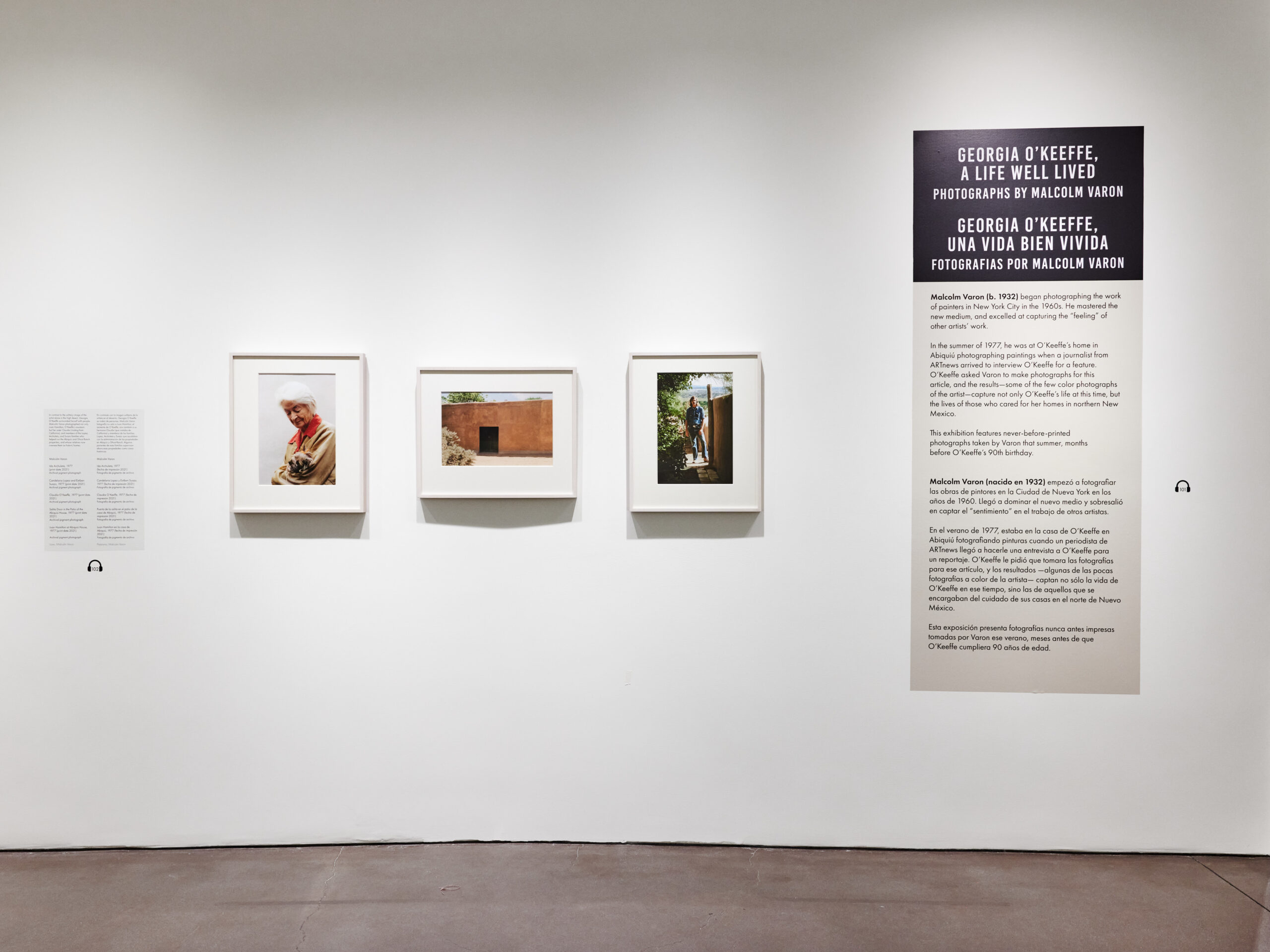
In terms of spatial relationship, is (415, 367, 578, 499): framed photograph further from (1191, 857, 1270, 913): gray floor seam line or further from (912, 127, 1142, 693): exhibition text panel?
(1191, 857, 1270, 913): gray floor seam line

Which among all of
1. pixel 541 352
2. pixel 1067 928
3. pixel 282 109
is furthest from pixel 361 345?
pixel 1067 928

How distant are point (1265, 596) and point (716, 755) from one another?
7.57 feet

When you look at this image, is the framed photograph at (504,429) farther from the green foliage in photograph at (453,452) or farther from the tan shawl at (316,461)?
the tan shawl at (316,461)

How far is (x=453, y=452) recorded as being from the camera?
3.25 m

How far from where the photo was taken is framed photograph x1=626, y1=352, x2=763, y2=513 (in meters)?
3.20

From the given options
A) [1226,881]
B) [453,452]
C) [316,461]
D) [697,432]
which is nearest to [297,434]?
[316,461]

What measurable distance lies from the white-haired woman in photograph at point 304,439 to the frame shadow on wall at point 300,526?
15 centimetres

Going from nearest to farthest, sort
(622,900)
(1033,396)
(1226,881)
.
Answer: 1. (622,900)
2. (1226,881)
3. (1033,396)

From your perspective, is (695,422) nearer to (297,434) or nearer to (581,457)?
(581,457)

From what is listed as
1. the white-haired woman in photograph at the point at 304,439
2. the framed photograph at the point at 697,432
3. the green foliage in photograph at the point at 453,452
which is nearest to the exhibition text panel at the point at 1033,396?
the framed photograph at the point at 697,432

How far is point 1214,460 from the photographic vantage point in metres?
3.19

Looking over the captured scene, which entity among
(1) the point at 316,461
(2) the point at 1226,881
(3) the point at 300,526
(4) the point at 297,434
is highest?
(4) the point at 297,434

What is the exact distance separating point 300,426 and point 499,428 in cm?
82

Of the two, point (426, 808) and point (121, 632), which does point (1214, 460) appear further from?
point (121, 632)
